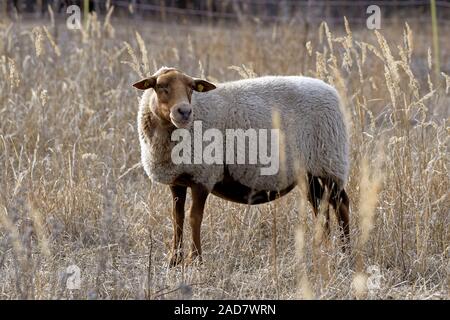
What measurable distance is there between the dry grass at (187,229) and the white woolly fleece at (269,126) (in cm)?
15

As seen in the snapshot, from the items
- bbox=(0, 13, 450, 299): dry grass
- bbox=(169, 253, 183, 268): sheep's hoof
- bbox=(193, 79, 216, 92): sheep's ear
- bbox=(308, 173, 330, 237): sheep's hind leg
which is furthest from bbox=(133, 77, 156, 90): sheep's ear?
bbox=(308, 173, 330, 237): sheep's hind leg

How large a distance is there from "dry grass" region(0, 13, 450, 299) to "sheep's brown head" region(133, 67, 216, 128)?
449 mm

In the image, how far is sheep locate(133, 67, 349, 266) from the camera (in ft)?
13.2

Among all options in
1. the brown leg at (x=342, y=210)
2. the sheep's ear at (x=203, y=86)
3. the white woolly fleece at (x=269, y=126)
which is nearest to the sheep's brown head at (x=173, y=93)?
the sheep's ear at (x=203, y=86)

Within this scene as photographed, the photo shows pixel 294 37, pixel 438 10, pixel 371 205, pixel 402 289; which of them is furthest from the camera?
pixel 438 10

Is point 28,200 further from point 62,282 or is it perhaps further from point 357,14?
point 357,14

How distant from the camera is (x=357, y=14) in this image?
1470 centimetres

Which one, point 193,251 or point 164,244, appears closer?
point 193,251

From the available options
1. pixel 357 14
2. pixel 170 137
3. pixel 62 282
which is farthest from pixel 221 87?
pixel 357 14

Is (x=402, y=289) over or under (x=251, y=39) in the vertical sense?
under

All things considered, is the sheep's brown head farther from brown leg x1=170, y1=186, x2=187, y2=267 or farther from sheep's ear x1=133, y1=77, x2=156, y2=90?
brown leg x1=170, y1=186, x2=187, y2=267

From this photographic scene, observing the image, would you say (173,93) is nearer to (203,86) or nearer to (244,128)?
(203,86)

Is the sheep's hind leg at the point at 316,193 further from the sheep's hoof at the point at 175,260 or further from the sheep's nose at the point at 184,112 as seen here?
the sheep's nose at the point at 184,112
